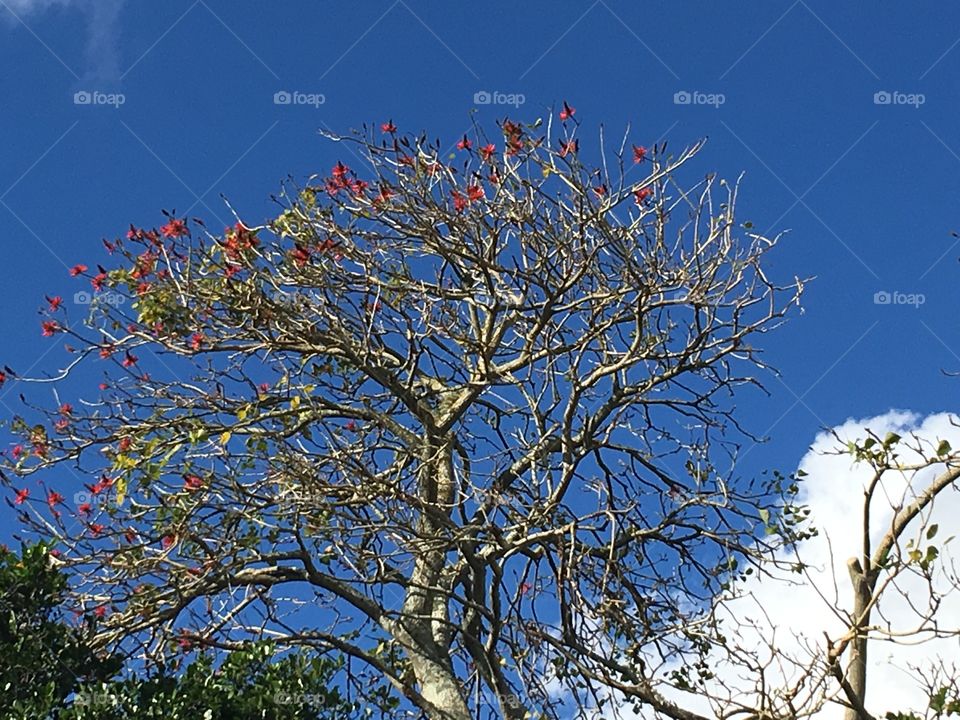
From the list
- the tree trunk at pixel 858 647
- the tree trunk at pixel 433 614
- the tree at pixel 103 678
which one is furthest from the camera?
the tree trunk at pixel 433 614

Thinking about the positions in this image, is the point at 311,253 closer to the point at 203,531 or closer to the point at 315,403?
the point at 315,403

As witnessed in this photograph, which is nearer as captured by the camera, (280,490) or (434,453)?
(280,490)

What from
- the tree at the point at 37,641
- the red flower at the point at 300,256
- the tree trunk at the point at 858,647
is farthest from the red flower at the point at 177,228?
the tree trunk at the point at 858,647

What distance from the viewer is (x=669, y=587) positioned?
8.16 meters

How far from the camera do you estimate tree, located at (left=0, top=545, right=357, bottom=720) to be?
18.6ft

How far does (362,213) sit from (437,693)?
3.47 meters

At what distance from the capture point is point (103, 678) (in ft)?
20.9

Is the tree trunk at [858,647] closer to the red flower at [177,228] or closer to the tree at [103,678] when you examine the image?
the tree at [103,678]

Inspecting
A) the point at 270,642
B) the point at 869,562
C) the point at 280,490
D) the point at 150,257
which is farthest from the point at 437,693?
the point at 150,257

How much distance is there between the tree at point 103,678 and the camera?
5.66 metres

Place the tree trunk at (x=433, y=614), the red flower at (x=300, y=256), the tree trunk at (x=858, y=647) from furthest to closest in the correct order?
1. the red flower at (x=300, y=256)
2. the tree trunk at (x=433, y=614)
3. the tree trunk at (x=858, y=647)
